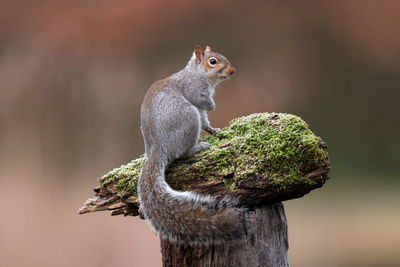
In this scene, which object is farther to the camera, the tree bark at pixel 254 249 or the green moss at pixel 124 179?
the green moss at pixel 124 179

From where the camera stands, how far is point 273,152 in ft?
8.77

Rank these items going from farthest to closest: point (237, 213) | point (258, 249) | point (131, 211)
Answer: point (131, 211) < point (258, 249) < point (237, 213)

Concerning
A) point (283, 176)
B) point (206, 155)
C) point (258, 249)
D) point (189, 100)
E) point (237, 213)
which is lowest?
point (258, 249)

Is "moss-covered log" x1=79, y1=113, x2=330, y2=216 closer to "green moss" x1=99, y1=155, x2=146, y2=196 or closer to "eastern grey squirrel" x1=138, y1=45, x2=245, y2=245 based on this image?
"green moss" x1=99, y1=155, x2=146, y2=196

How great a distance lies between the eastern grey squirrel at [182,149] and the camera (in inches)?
99.8

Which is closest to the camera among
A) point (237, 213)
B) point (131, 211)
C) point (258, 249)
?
point (237, 213)

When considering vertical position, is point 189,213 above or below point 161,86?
below

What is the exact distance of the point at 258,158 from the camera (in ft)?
8.81

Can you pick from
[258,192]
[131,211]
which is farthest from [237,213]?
[131,211]

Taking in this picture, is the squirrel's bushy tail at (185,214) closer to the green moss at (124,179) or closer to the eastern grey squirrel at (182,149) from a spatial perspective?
the eastern grey squirrel at (182,149)

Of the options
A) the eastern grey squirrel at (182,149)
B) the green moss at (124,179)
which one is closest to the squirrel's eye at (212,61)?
the eastern grey squirrel at (182,149)

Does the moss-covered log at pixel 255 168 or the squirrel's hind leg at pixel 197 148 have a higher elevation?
the squirrel's hind leg at pixel 197 148

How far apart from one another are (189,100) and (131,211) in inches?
29.7

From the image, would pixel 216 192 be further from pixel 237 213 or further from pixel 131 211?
pixel 131 211
